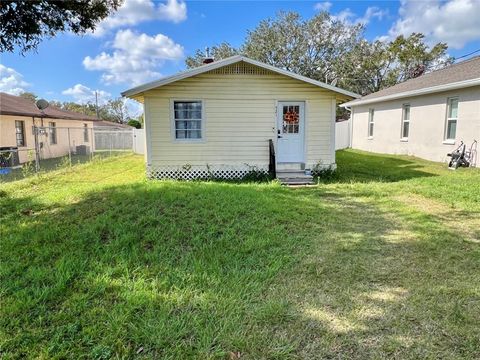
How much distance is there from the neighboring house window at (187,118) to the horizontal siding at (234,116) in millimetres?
192

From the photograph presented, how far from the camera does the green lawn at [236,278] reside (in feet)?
7.96

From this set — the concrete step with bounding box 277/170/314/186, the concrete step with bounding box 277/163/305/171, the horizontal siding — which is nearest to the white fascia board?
A: the horizontal siding

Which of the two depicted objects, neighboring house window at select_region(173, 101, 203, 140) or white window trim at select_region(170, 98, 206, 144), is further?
neighboring house window at select_region(173, 101, 203, 140)

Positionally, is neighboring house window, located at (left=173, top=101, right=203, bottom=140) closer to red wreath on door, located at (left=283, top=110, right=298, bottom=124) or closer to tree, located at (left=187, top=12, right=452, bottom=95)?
red wreath on door, located at (left=283, top=110, right=298, bottom=124)

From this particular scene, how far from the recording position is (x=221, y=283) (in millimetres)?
3268

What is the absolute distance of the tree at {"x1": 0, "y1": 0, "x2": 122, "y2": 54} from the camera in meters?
6.43

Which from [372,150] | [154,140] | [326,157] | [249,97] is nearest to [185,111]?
[154,140]

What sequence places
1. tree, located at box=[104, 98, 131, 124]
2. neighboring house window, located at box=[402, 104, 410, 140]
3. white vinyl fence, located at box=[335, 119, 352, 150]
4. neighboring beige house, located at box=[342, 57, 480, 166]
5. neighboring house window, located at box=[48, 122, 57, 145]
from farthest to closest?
tree, located at box=[104, 98, 131, 124] < white vinyl fence, located at box=[335, 119, 352, 150] < neighboring house window, located at box=[48, 122, 57, 145] < neighboring house window, located at box=[402, 104, 410, 140] < neighboring beige house, located at box=[342, 57, 480, 166]

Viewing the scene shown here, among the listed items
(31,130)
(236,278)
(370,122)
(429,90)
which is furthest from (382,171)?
(31,130)

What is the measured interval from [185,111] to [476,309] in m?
8.49

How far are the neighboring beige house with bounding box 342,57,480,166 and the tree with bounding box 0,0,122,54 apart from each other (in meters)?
11.0

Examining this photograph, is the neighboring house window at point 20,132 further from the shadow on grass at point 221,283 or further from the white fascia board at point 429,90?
Answer: the white fascia board at point 429,90

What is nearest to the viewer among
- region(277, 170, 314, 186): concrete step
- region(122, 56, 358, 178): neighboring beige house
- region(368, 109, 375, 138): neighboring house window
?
region(277, 170, 314, 186): concrete step

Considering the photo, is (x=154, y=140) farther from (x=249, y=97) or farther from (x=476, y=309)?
(x=476, y=309)
